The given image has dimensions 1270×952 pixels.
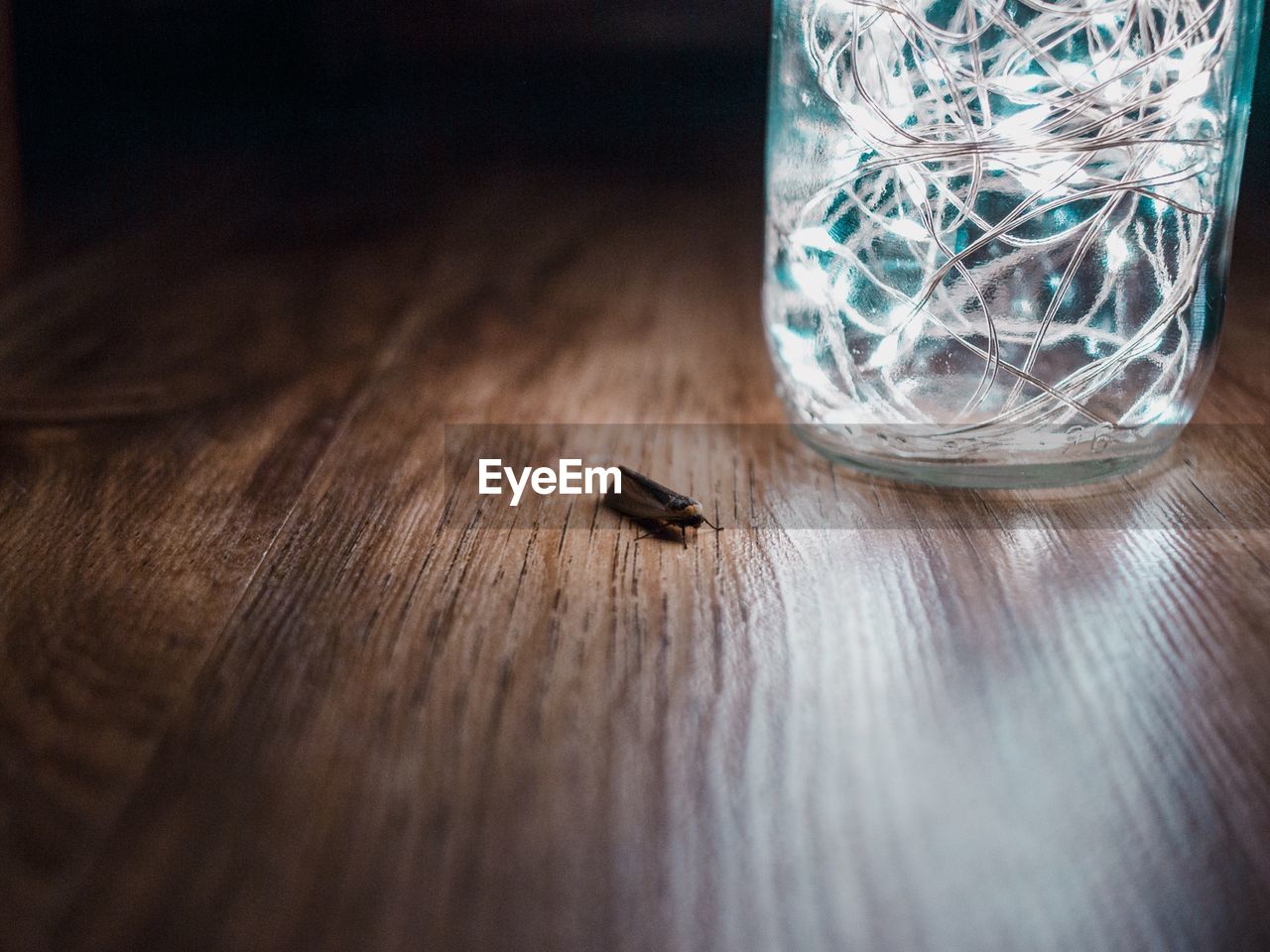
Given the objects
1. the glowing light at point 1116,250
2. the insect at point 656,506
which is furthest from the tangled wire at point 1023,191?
the insect at point 656,506

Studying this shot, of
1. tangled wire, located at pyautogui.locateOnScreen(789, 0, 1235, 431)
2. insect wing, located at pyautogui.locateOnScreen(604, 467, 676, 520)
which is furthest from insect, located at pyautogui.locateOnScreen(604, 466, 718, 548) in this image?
tangled wire, located at pyautogui.locateOnScreen(789, 0, 1235, 431)

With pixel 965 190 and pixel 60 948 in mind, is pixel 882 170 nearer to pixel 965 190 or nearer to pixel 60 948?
pixel 965 190

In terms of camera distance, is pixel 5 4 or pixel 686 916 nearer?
pixel 686 916

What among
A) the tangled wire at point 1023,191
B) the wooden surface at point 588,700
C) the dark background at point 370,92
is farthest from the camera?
the dark background at point 370,92

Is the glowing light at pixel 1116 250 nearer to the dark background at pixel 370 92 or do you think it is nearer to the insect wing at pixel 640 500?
the insect wing at pixel 640 500

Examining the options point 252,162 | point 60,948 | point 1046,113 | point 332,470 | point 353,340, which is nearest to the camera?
point 60,948

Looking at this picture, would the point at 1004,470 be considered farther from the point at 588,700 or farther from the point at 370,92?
the point at 370,92

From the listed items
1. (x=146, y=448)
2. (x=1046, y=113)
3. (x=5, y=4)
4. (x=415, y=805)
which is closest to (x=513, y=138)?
(x=5, y=4)
